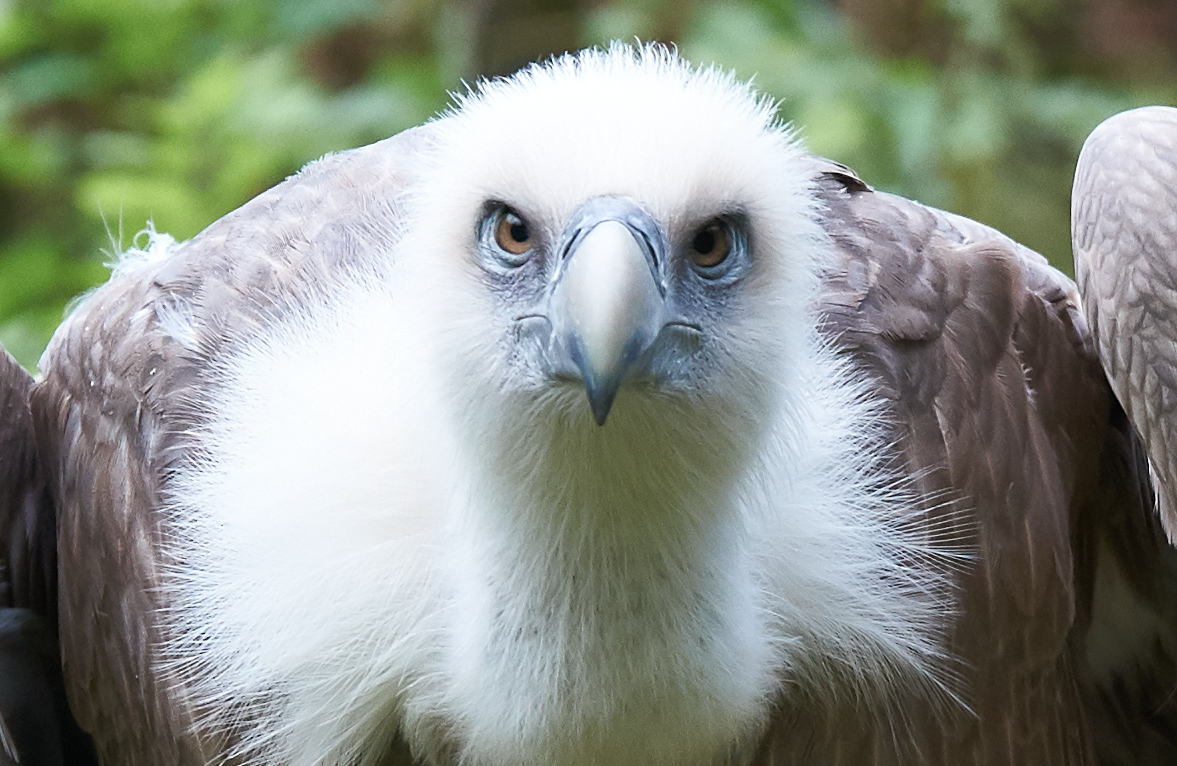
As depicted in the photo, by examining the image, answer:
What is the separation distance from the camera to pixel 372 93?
20.1 feet

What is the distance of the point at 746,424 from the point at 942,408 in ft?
1.96

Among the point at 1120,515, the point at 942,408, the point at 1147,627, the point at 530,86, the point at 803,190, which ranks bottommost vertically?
the point at 1147,627

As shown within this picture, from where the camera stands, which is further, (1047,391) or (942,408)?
(1047,391)

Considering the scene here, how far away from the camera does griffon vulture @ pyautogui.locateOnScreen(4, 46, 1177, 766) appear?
212 cm

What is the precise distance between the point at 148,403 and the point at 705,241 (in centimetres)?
119

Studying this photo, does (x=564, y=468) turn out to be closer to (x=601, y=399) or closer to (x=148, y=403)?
(x=601, y=399)

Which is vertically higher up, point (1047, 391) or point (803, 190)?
point (803, 190)

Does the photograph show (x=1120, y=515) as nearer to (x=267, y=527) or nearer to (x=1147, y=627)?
(x=1147, y=627)

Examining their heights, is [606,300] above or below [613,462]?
above

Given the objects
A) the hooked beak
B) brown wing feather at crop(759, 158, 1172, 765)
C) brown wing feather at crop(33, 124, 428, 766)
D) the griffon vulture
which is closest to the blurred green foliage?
brown wing feather at crop(33, 124, 428, 766)

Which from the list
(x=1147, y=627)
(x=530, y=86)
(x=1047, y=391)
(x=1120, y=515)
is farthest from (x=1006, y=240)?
(x=530, y=86)

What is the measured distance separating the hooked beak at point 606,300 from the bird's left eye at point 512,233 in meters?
0.14

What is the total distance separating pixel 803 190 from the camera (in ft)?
7.83

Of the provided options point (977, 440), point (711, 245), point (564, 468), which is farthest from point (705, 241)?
point (977, 440)
